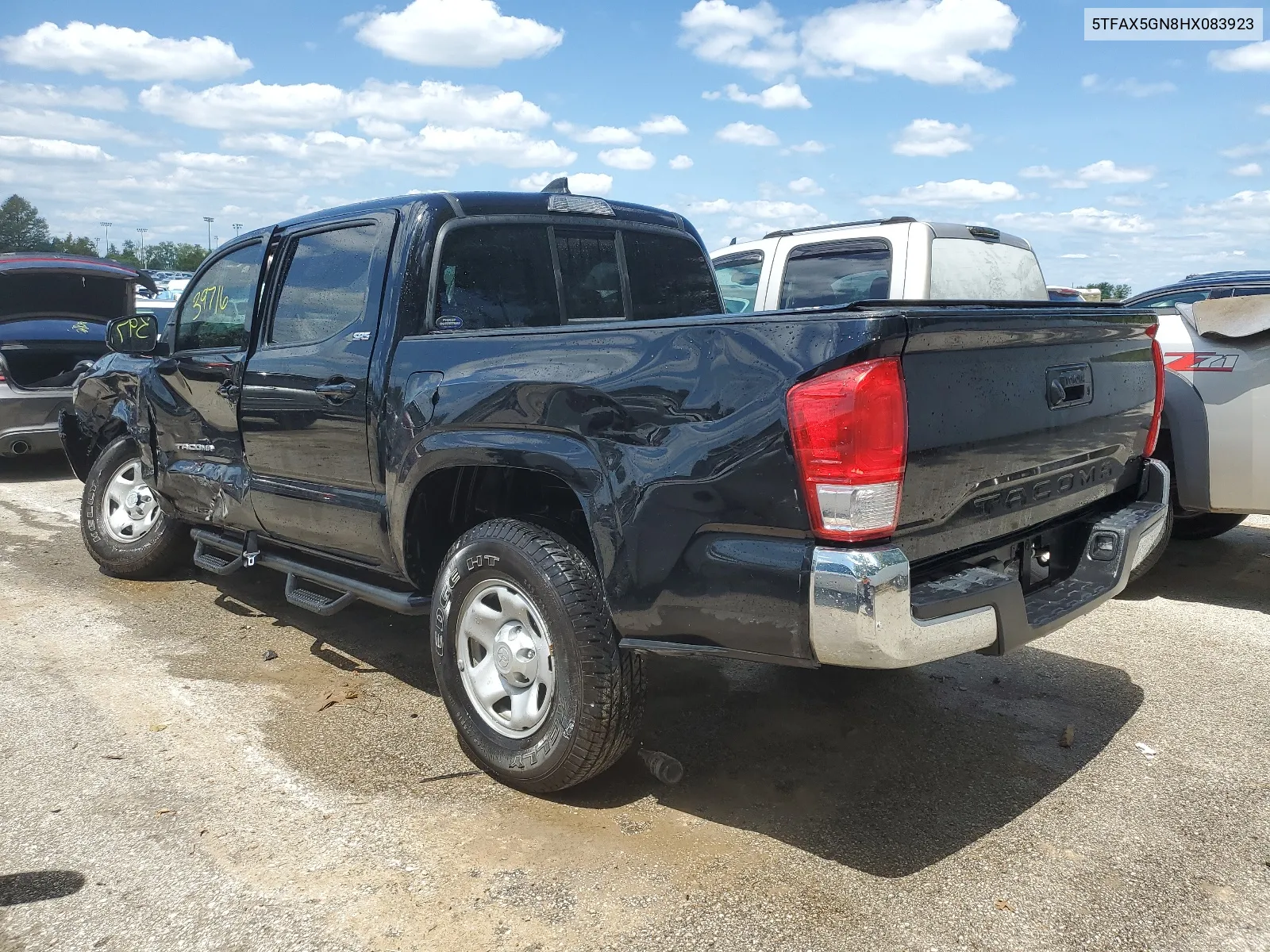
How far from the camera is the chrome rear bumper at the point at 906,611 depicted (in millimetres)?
2402

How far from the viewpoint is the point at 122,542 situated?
590 centimetres

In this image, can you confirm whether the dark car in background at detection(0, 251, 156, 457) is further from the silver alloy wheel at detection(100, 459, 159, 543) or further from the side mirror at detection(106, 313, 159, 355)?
the side mirror at detection(106, 313, 159, 355)

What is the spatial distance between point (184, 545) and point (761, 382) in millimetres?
4570

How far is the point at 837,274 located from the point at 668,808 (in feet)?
14.1

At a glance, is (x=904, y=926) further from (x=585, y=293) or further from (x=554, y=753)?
(x=585, y=293)

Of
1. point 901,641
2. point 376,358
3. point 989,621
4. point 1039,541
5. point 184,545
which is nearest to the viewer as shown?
point 901,641

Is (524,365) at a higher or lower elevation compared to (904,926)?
higher

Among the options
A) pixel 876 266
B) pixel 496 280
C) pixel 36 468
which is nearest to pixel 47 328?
pixel 36 468

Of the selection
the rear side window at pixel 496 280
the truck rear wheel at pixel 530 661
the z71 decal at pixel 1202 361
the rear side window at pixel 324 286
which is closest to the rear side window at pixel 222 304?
the rear side window at pixel 324 286

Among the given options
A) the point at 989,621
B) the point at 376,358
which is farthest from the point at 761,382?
the point at 376,358

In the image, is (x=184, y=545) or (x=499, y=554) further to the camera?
(x=184, y=545)

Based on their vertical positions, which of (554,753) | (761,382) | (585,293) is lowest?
(554,753)

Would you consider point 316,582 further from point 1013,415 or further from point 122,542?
point 1013,415

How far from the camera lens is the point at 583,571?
305cm
